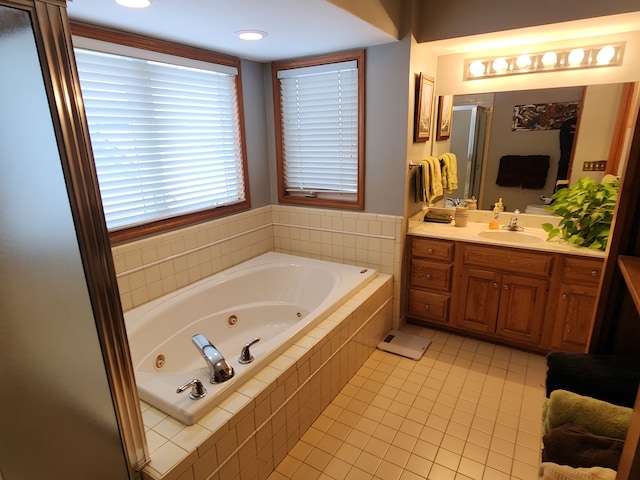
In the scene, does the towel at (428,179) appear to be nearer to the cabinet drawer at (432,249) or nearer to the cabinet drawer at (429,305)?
the cabinet drawer at (432,249)

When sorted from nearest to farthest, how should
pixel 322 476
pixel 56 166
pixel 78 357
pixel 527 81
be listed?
1. pixel 56 166
2. pixel 78 357
3. pixel 322 476
4. pixel 527 81

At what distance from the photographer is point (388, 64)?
2.58m

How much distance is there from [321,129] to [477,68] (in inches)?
50.0

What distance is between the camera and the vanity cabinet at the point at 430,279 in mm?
2789

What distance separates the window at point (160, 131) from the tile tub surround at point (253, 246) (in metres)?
0.14

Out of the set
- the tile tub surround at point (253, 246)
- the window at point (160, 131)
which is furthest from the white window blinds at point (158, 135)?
the tile tub surround at point (253, 246)

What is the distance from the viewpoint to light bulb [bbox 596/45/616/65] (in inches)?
93.4

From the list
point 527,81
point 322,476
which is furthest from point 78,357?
point 527,81

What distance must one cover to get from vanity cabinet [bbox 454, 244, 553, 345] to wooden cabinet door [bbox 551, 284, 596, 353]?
0.10 metres

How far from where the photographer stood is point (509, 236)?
111 inches

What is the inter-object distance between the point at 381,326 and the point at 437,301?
491 millimetres

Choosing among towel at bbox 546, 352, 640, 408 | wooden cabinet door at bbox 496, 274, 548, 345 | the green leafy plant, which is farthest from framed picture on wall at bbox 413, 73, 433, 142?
towel at bbox 546, 352, 640, 408

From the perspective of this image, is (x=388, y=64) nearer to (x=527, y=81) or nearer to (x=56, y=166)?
(x=527, y=81)

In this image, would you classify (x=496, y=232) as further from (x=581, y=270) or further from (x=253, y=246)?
(x=253, y=246)
